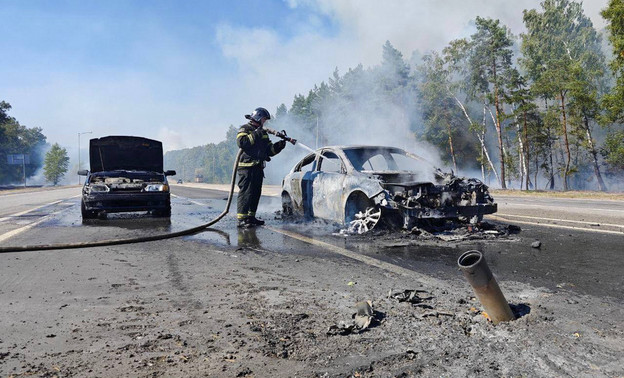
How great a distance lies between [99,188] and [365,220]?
20.7ft

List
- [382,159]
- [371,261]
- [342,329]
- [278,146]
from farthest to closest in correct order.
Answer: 1. [278,146]
2. [382,159]
3. [371,261]
4. [342,329]

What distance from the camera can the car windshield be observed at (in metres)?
7.37

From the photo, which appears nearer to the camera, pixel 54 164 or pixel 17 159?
pixel 17 159

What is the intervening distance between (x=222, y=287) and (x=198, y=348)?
1.25 meters

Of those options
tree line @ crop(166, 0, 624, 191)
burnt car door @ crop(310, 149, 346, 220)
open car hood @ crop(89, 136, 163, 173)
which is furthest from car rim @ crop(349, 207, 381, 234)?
tree line @ crop(166, 0, 624, 191)

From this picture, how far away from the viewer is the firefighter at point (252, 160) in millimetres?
7703

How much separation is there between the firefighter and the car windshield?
4.79 ft

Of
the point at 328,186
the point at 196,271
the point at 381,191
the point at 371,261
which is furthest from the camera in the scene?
the point at 328,186

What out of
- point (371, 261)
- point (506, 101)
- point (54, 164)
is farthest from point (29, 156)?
point (371, 261)

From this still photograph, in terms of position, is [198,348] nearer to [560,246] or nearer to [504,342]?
[504,342]

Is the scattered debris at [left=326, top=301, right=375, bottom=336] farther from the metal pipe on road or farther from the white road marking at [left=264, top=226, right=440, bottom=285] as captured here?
the white road marking at [left=264, top=226, right=440, bottom=285]

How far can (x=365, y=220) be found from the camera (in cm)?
651

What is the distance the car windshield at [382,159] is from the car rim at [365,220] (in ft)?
3.23

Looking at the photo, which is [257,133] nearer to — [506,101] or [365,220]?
[365,220]
